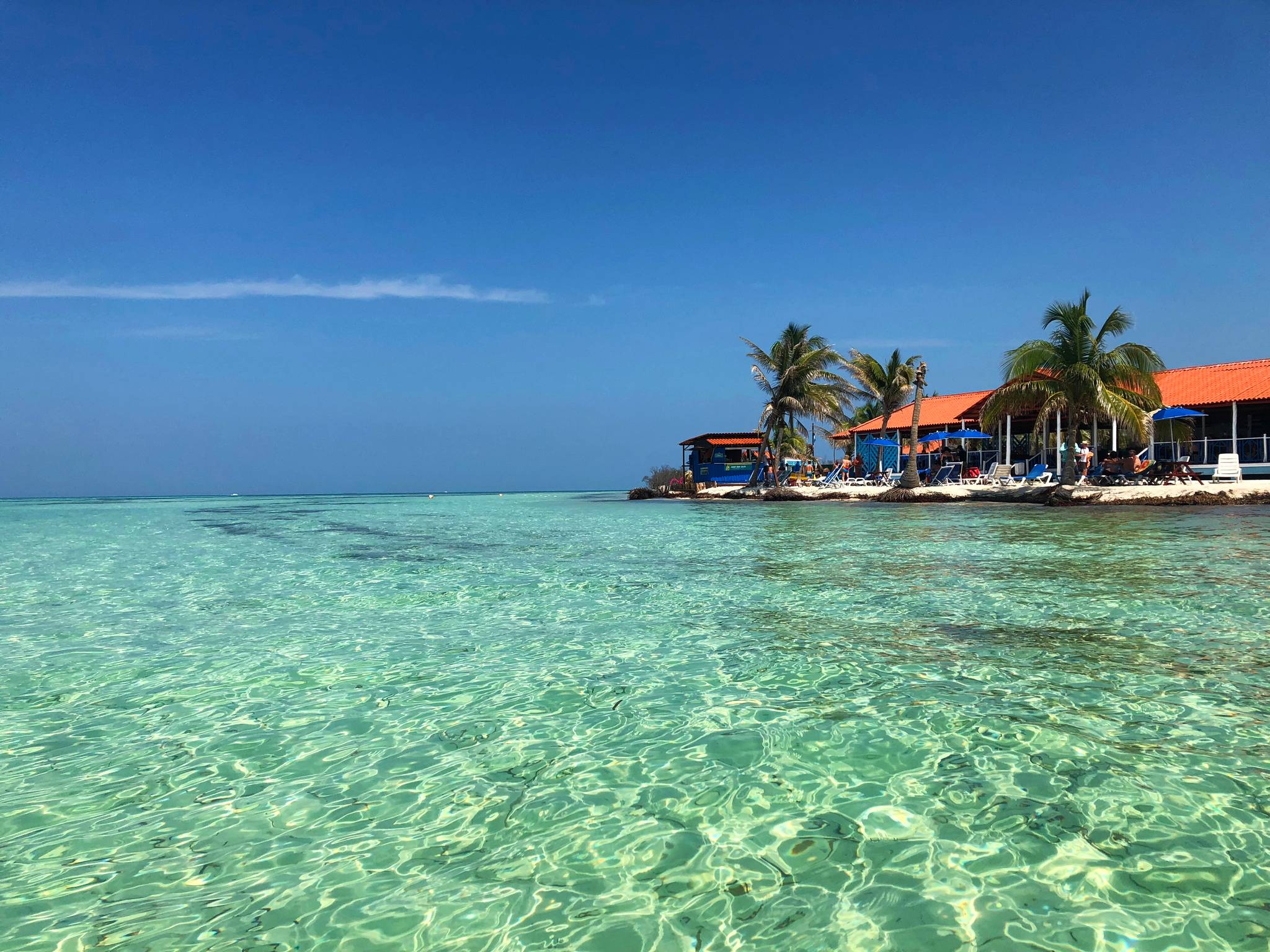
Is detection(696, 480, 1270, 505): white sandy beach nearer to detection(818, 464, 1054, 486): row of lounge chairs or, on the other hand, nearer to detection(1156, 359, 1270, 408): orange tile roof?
detection(818, 464, 1054, 486): row of lounge chairs

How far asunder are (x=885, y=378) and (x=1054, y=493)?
12.1 m

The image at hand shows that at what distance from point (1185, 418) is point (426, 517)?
1075 inches

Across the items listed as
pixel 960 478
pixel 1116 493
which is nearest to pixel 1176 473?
pixel 1116 493

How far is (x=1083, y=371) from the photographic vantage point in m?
20.6

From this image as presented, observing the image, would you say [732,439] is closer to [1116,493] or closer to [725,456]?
[725,456]

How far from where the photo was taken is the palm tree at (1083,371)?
2050 centimetres

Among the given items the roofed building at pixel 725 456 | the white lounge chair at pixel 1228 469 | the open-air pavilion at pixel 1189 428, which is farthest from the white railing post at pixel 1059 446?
the roofed building at pixel 725 456

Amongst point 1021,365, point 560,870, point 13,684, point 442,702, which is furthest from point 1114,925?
point 1021,365

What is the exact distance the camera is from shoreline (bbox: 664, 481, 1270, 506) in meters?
19.3

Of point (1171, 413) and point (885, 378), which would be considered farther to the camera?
point (885, 378)

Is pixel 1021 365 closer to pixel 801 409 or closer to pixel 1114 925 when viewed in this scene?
pixel 801 409

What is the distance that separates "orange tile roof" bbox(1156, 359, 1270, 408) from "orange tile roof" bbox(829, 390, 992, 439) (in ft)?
21.4

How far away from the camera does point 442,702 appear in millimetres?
4301

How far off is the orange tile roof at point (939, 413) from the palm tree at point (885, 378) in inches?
50.6
